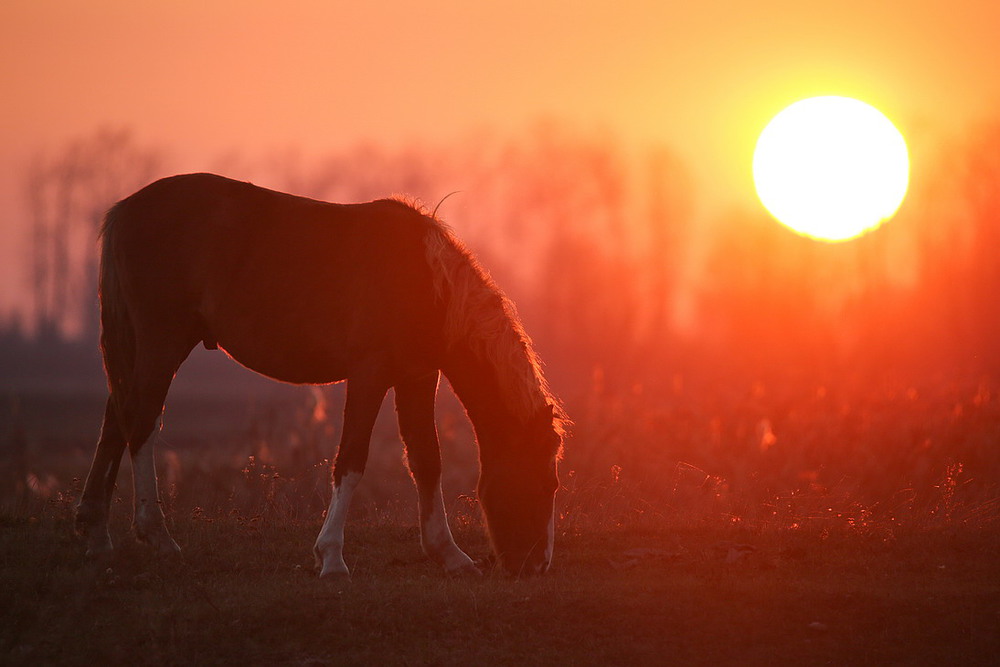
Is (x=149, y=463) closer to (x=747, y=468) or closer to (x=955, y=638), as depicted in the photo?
(x=955, y=638)

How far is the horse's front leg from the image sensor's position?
6.42 metres

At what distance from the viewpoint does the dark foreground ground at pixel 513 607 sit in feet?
16.5

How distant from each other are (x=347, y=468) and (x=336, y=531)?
412 mm

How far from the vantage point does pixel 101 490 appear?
23.6 ft

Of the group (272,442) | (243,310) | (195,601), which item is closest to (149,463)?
(243,310)

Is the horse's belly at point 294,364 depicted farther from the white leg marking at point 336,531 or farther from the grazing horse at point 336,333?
the white leg marking at point 336,531

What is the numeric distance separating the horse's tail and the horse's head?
3010 mm

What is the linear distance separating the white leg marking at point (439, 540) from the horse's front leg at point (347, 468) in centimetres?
63

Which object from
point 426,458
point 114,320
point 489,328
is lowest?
point 426,458

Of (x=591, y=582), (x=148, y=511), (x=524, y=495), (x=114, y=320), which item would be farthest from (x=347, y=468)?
(x=114, y=320)

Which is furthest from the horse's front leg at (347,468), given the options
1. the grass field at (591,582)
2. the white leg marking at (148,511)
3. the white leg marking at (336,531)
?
the white leg marking at (148,511)

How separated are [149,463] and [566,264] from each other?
3553 cm

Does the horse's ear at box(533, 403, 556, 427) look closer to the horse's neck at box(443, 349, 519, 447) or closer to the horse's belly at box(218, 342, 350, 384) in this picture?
the horse's neck at box(443, 349, 519, 447)

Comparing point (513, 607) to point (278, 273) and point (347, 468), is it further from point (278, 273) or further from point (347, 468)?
point (278, 273)
